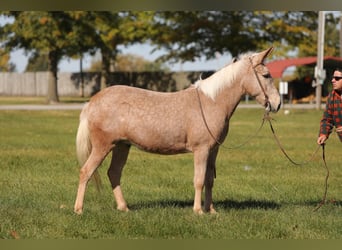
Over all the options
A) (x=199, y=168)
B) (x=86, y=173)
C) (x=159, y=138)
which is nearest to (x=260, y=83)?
(x=199, y=168)

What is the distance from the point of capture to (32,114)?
30.6m

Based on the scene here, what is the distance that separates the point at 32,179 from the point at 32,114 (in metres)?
19.7

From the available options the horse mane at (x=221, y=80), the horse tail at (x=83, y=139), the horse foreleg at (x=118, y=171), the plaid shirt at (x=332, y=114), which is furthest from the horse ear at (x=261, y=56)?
the horse tail at (x=83, y=139)

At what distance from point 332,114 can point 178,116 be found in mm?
2149

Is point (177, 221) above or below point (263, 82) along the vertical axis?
below

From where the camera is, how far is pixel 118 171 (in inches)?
348

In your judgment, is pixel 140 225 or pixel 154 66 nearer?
pixel 140 225

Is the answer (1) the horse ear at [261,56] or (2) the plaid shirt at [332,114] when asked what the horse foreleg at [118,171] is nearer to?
(1) the horse ear at [261,56]

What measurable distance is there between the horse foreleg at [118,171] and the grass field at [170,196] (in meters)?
0.19

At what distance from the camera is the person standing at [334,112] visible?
8352 millimetres

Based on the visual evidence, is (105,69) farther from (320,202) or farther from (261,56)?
(261,56)

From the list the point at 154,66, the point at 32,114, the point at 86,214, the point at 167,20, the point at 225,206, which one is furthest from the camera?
the point at 154,66

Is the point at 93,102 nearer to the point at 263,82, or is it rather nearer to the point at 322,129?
the point at 263,82

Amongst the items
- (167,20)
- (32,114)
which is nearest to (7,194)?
(32,114)
